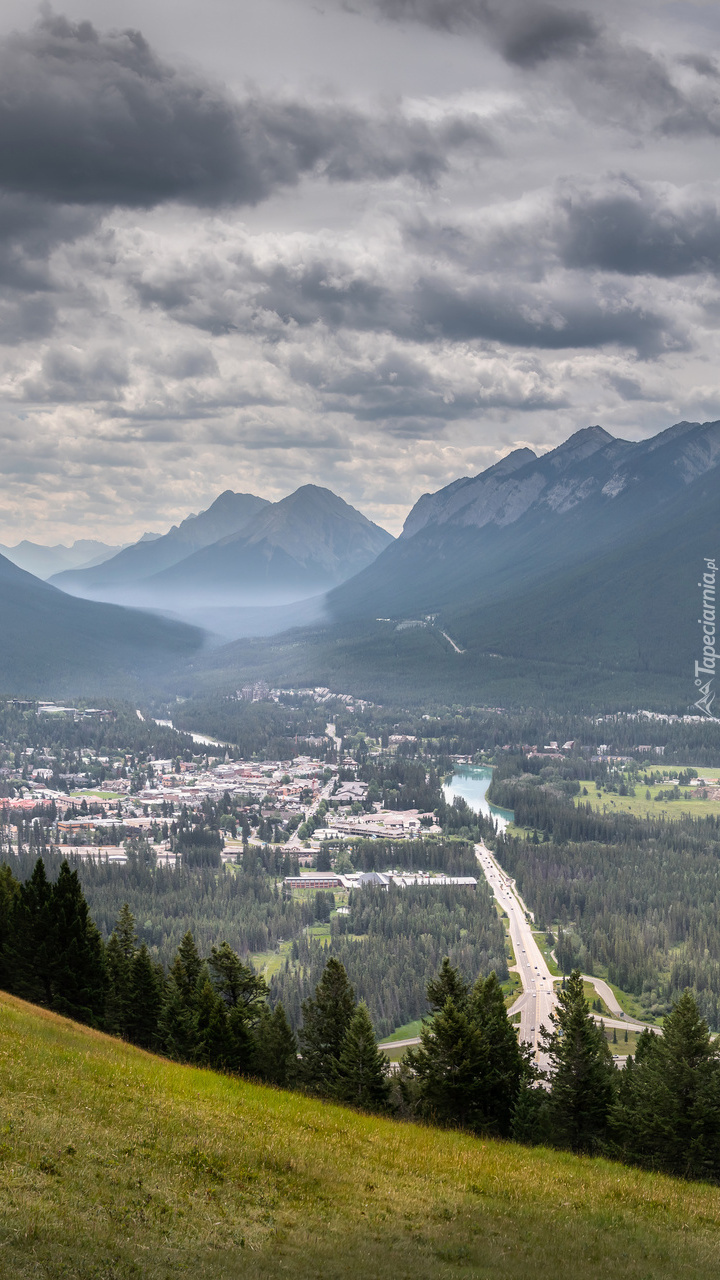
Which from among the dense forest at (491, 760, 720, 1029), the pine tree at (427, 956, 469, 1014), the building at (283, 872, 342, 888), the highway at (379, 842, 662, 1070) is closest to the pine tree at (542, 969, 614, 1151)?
the pine tree at (427, 956, 469, 1014)

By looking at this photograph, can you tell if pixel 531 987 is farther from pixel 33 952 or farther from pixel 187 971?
pixel 33 952

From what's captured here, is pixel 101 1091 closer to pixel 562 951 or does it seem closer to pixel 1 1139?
pixel 1 1139

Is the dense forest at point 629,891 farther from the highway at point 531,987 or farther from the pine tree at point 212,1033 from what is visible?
the pine tree at point 212,1033

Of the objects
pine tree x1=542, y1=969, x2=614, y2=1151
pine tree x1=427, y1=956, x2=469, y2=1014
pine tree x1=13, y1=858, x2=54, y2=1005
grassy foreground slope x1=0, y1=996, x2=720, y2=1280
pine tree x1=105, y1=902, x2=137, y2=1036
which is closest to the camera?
grassy foreground slope x1=0, y1=996, x2=720, y2=1280

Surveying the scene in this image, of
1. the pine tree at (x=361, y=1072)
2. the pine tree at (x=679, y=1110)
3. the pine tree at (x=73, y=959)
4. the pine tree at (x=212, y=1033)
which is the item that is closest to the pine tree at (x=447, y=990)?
the pine tree at (x=361, y=1072)

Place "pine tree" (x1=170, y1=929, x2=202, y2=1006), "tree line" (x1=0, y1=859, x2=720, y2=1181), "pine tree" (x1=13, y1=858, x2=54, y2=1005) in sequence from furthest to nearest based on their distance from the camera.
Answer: "pine tree" (x1=170, y1=929, x2=202, y2=1006)
"pine tree" (x1=13, y1=858, x2=54, y2=1005)
"tree line" (x1=0, y1=859, x2=720, y2=1181)

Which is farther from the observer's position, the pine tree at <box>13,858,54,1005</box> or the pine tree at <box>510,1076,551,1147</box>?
the pine tree at <box>13,858,54,1005</box>

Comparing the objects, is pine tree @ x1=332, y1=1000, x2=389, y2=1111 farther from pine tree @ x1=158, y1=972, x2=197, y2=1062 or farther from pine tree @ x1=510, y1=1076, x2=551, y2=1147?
pine tree @ x1=158, y1=972, x2=197, y2=1062
